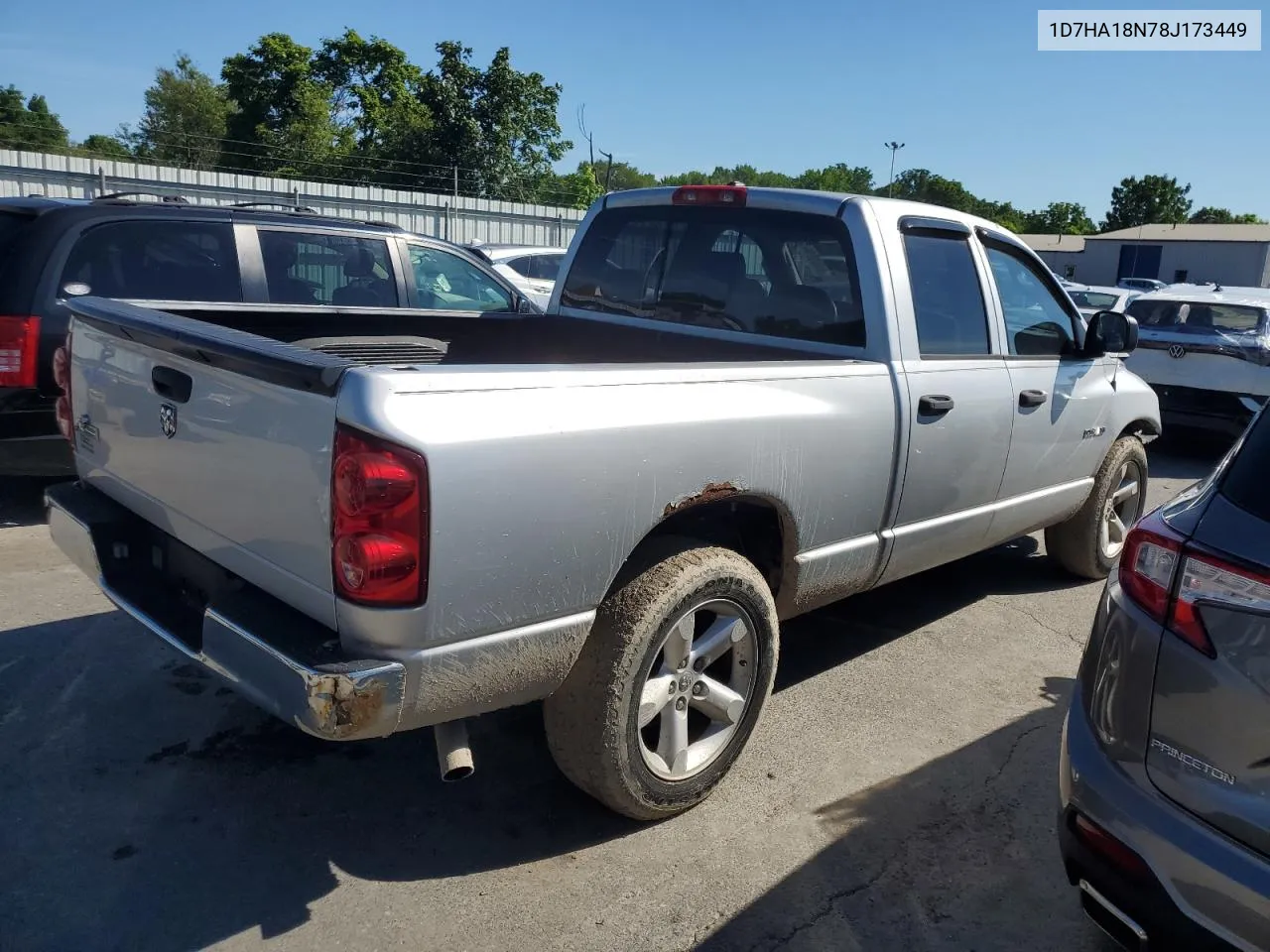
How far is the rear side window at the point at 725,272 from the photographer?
3834 millimetres

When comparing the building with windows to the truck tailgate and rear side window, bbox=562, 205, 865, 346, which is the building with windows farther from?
the truck tailgate

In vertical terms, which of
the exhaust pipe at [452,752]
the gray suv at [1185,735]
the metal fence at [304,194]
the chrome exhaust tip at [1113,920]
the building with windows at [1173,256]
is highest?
the building with windows at [1173,256]

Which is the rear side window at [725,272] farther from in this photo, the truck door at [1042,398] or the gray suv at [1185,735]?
the gray suv at [1185,735]

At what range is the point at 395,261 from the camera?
6.58 metres

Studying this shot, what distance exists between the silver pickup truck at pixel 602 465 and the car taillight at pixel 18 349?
77.7 inches

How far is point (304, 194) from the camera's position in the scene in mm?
17719

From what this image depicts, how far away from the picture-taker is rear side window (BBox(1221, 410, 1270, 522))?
2.10 metres

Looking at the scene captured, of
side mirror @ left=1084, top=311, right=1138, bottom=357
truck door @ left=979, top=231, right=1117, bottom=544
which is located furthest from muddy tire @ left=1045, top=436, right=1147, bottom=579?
side mirror @ left=1084, top=311, right=1138, bottom=357

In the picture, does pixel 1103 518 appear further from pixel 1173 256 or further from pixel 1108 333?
pixel 1173 256

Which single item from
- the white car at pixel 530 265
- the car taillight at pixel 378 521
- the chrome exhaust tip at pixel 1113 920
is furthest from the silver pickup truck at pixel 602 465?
the white car at pixel 530 265

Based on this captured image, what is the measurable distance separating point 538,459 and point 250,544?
0.81 m

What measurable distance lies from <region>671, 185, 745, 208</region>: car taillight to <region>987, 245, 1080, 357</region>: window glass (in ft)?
3.88

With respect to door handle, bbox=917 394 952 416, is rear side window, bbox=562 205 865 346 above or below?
above

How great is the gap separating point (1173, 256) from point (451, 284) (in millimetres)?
61978
